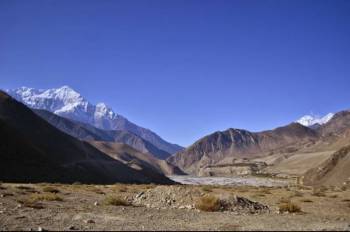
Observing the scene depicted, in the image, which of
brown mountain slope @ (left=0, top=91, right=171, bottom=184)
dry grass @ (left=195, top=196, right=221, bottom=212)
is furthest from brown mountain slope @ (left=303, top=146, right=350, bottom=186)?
dry grass @ (left=195, top=196, right=221, bottom=212)

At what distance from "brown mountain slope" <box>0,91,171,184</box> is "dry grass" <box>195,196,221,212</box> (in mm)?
55868

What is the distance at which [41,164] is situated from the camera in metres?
87.2

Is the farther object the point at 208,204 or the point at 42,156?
the point at 42,156

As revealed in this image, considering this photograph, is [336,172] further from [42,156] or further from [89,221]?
[89,221]

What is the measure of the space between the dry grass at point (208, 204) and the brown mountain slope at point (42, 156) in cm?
5587

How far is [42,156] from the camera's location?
303ft

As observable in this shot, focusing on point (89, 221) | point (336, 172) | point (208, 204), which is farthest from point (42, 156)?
point (89, 221)

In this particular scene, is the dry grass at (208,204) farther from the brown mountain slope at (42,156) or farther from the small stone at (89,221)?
the brown mountain slope at (42,156)

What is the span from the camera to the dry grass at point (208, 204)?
22.7 m

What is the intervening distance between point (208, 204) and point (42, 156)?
7572 cm

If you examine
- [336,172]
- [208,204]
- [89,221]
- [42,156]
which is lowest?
[89,221]

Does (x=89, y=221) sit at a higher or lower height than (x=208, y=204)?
lower

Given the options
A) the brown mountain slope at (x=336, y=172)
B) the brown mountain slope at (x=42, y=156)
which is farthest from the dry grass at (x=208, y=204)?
the brown mountain slope at (x=336, y=172)

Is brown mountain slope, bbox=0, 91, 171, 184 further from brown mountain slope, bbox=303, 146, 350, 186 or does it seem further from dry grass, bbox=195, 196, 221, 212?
dry grass, bbox=195, 196, 221, 212
